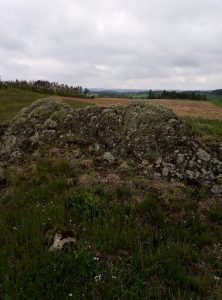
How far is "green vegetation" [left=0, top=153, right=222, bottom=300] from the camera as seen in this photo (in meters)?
4.67

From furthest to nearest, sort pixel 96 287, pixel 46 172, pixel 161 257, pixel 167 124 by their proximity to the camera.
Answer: pixel 167 124
pixel 46 172
pixel 161 257
pixel 96 287

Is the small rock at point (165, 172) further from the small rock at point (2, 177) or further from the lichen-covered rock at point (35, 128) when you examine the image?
the small rock at point (2, 177)

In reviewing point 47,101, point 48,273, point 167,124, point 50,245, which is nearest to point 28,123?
point 47,101

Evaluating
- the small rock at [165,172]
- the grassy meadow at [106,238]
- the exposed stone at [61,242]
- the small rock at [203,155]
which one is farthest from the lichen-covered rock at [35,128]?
the exposed stone at [61,242]

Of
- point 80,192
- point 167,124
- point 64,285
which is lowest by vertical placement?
point 64,285

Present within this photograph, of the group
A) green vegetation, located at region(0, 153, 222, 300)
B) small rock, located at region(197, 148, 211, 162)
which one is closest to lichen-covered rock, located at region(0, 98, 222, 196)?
small rock, located at region(197, 148, 211, 162)

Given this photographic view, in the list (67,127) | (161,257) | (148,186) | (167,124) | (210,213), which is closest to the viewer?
(161,257)

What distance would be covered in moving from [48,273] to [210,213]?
2.70m

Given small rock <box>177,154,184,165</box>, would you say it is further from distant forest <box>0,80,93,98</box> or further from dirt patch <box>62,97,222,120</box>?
distant forest <box>0,80,93,98</box>

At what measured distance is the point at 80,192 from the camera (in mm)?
6453

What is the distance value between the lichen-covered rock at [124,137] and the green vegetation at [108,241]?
72cm

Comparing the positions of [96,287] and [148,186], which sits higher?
[148,186]

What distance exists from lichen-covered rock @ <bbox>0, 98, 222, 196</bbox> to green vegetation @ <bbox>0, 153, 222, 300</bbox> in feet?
2.36

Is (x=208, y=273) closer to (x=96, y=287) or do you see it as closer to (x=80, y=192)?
(x=96, y=287)
